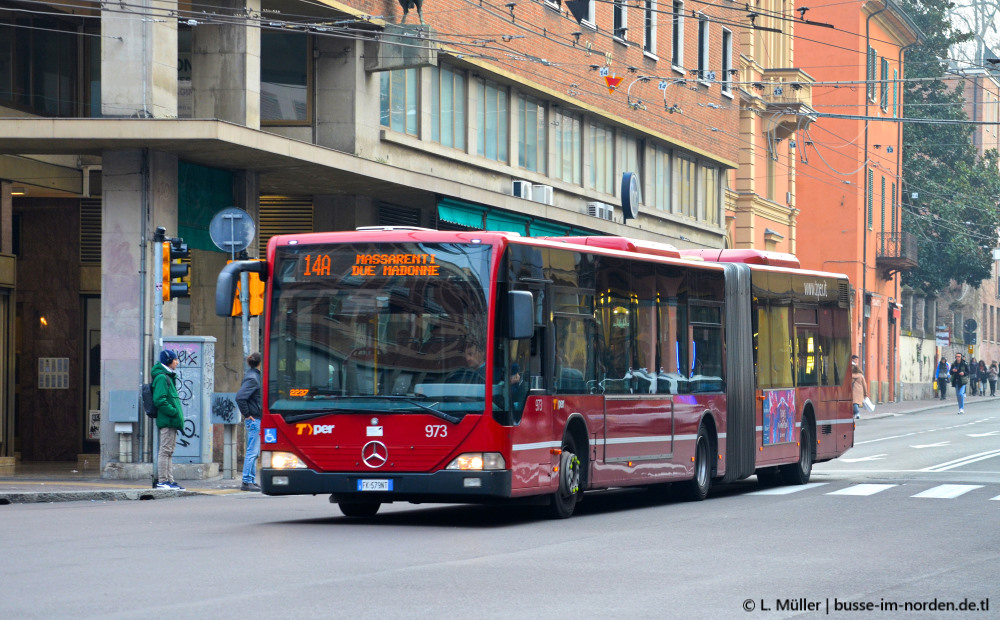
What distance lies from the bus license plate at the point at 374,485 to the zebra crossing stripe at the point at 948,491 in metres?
7.79

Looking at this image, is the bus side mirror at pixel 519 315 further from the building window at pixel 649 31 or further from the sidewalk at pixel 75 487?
the building window at pixel 649 31

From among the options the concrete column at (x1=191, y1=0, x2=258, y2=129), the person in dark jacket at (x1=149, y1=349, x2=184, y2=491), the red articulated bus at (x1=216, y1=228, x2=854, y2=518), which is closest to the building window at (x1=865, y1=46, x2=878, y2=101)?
the concrete column at (x1=191, y1=0, x2=258, y2=129)

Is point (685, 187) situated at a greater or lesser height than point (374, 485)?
greater

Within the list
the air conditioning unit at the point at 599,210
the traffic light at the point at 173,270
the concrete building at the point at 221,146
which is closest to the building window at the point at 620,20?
the concrete building at the point at 221,146

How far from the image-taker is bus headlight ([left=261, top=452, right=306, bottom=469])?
50.8 ft

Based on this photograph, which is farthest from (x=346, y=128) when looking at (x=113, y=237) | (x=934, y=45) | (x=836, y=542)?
(x=934, y=45)

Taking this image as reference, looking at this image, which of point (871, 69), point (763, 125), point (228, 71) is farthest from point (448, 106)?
point (871, 69)

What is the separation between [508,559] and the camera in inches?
487

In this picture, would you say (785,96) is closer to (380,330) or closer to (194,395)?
(194,395)

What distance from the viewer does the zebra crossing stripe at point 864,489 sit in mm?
20609

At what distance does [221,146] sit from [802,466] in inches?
377

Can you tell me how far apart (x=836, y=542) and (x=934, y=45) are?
2473 inches

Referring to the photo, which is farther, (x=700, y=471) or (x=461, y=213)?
(x=461, y=213)

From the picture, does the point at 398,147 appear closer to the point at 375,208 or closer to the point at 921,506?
the point at 375,208
